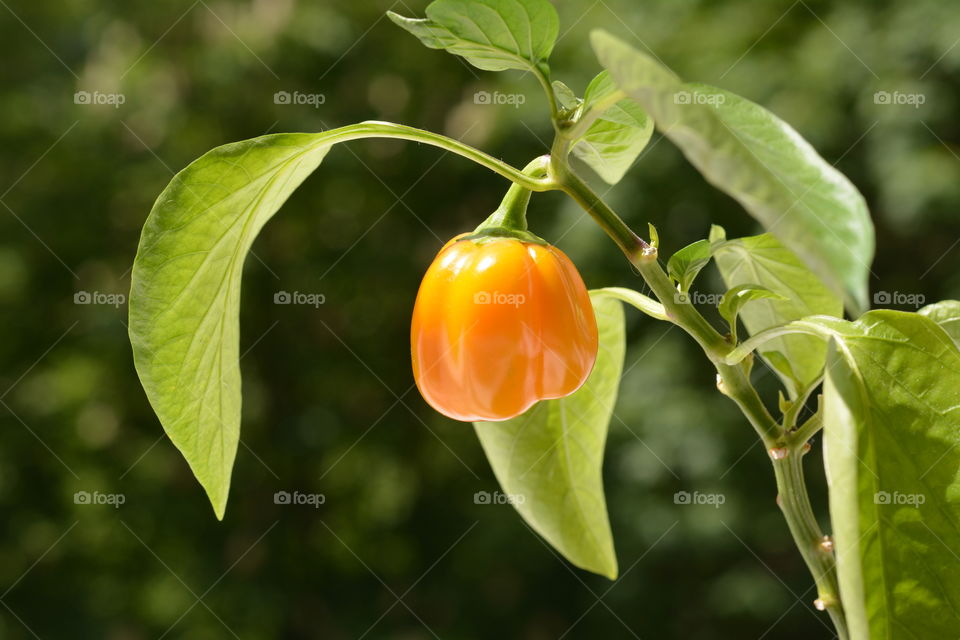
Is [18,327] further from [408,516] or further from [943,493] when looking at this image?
[943,493]

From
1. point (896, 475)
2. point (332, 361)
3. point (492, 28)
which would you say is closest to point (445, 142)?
point (492, 28)

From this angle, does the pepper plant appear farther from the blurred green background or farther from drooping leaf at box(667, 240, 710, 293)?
Answer: the blurred green background

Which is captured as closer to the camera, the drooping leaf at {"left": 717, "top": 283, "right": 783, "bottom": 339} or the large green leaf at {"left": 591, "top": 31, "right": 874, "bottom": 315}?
the large green leaf at {"left": 591, "top": 31, "right": 874, "bottom": 315}

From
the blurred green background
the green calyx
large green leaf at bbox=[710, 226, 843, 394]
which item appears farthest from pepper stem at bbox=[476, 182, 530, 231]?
the blurred green background

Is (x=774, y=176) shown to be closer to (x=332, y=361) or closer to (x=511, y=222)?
(x=511, y=222)

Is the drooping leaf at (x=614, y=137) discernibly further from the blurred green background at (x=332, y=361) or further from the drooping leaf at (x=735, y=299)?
the blurred green background at (x=332, y=361)

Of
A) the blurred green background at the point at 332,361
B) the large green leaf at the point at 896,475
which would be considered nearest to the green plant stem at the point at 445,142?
the large green leaf at the point at 896,475
